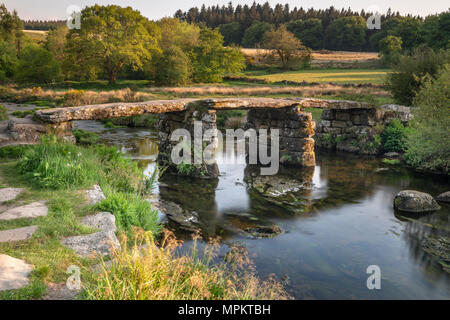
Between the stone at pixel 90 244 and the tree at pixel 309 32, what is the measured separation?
83.0 metres

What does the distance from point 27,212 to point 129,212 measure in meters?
1.59

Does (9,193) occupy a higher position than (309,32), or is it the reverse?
(309,32)

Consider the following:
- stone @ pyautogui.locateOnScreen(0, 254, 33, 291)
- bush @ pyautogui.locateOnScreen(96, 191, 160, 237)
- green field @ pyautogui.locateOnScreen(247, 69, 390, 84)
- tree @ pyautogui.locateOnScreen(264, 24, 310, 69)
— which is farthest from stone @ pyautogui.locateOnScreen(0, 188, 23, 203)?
tree @ pyautogui.locateOnScreen(264, 24, 310, 69)

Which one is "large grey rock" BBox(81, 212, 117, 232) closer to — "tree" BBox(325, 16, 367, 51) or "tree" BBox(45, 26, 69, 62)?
"tree" BBox(45, 26, 69, 62)

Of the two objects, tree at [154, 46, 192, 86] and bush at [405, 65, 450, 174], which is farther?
tree at [154, 46, 192, 86]

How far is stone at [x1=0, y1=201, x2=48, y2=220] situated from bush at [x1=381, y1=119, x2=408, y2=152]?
51.4 feet

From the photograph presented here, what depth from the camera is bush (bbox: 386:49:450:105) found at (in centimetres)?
1850

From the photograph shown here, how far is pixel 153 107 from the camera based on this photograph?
1152 cm

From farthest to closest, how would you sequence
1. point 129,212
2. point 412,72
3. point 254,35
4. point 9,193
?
point 254,35
point 412,72
point 129,212
point 9,193

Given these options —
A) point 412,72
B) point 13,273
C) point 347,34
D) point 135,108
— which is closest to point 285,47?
point 347,34

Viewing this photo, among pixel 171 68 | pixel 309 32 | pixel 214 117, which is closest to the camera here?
pixel 214 117

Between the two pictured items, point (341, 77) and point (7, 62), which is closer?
point (341, 77)

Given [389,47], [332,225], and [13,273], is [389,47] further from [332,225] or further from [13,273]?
[13,273]
